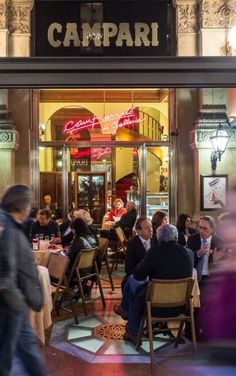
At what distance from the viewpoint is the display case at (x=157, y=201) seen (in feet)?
39.1

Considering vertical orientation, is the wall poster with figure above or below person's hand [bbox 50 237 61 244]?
above

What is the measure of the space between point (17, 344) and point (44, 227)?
17.6 feet

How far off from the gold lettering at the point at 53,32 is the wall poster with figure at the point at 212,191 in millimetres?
3960

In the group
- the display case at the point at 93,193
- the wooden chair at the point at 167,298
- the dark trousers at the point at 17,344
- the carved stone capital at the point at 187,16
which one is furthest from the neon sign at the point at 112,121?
→ the dark trousers at the point at 17,344

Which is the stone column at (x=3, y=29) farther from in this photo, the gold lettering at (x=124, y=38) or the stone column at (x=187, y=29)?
the stone column at (x=187, y=29)

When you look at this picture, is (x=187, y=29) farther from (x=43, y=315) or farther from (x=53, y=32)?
(x=43, y=315)

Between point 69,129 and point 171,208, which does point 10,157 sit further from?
point 171,208

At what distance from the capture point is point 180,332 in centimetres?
560

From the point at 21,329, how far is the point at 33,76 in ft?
12.9

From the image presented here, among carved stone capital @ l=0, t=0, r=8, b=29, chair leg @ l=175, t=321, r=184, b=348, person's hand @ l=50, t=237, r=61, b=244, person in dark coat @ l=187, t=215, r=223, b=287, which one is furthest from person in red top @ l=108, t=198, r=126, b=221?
chair leg @ l=175, t=321, r=184, b=348

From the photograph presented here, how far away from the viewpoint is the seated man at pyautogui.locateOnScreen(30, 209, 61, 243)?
9.07m

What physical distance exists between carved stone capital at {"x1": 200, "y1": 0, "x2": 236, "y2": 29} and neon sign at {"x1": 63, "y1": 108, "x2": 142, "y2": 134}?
2786 mm

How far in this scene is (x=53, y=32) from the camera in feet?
34.2

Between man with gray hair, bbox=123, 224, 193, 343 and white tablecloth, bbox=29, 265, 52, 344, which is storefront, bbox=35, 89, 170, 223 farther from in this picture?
man with gray hair, bbox=123, 224, 193, 343
